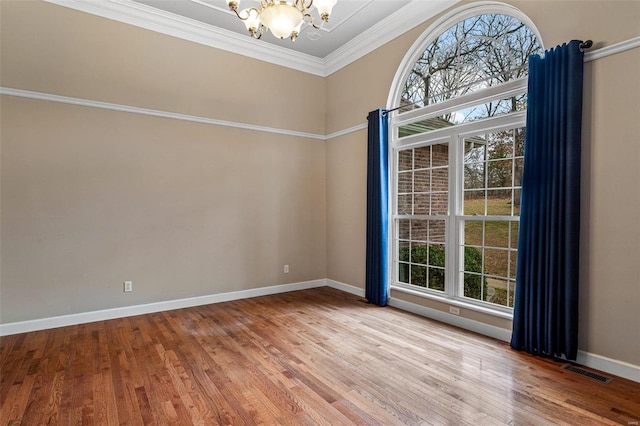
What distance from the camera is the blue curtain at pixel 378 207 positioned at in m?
4.56

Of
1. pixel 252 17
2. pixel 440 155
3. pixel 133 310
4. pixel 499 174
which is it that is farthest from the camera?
pixel 133 310

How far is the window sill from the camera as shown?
3377 millimetres

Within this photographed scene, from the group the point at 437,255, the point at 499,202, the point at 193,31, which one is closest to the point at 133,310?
the point at 193,31

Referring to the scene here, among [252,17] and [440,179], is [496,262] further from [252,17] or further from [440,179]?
[252,17]

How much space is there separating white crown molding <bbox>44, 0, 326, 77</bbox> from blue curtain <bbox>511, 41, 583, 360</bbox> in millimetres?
3557

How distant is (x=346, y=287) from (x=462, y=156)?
271cm

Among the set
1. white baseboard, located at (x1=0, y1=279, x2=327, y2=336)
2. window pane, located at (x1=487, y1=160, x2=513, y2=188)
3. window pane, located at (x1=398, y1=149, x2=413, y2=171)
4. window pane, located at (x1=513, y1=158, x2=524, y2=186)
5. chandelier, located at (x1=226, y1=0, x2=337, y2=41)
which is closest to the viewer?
chandelier, located at (x1=226, y1=0, x2=337, y2=41)

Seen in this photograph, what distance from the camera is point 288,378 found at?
8.64 feet

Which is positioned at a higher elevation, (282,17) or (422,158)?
(282,17)

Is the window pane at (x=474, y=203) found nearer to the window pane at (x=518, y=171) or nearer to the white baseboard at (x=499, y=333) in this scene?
the window pane at (x=518, y=171)

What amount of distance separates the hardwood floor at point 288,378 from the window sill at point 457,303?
283 millimetres

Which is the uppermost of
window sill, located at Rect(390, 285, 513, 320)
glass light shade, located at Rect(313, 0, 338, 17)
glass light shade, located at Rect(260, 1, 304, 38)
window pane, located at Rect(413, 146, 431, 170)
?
glass light shade, located at Rect(313, 0, 338, 17)

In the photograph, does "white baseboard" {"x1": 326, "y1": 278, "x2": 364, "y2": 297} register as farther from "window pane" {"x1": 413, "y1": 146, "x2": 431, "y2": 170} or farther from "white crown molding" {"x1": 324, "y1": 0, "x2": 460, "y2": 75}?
"white crown molding" {"x1": 324, "y1": 0, "x2": 460, "y2": 75}

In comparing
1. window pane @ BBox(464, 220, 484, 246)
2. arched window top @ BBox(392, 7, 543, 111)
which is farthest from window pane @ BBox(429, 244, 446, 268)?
arched window top @ BBox(392, 7, 543, 111)
